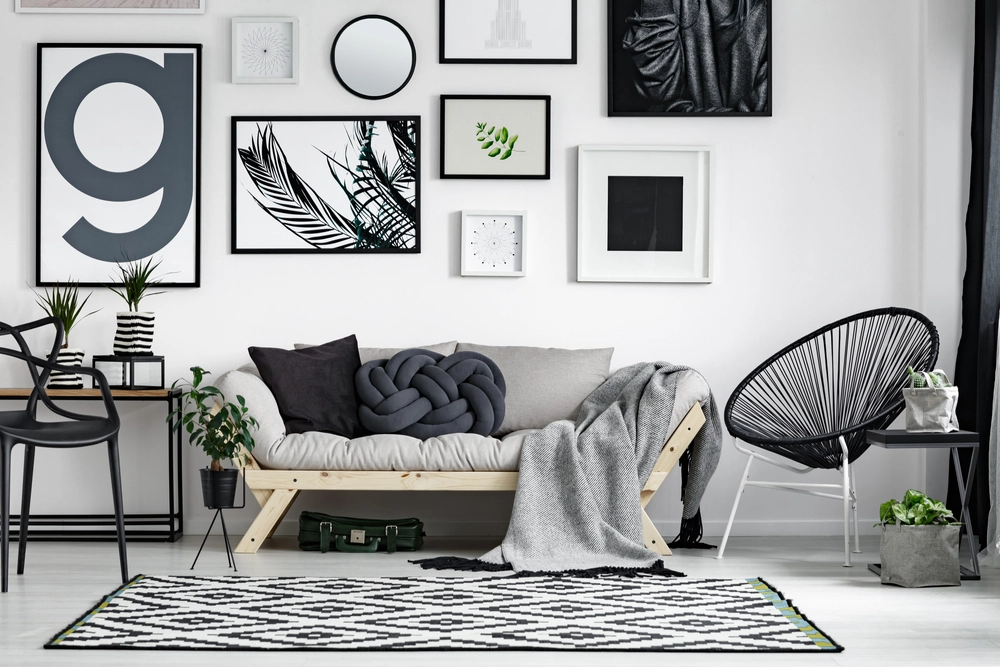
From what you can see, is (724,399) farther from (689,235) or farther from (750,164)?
(750,164)

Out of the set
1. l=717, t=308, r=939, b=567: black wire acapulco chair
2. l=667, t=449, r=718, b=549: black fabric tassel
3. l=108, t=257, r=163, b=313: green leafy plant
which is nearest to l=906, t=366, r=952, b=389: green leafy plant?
l=717, t=308, r=939, b=567: black wire acapulco chair

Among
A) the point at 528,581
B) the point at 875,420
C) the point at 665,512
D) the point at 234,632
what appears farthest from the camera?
the point at 665,512

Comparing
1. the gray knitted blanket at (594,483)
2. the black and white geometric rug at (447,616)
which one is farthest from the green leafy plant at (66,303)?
the gray knitted blanket at (594,483)

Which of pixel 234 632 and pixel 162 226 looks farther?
pixel 162 226

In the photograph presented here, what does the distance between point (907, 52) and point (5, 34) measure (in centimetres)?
391

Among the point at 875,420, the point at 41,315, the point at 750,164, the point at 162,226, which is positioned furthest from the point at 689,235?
the point at 41,315

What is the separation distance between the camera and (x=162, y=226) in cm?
389

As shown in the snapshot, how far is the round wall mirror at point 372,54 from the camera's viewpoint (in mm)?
3896

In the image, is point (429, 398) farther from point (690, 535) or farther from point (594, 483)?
point (690, 535)

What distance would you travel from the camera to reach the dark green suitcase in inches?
132

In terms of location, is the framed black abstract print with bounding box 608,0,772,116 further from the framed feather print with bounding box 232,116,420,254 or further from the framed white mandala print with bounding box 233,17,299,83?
the framed white mandala print with bounding box 233,17,299,83

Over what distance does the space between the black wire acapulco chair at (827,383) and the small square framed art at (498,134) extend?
1.29m

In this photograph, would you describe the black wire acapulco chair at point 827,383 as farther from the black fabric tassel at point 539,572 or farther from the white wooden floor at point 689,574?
the black fabric tassel at point 539,572

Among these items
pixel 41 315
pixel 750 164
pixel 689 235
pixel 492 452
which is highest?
pixel 750 164
